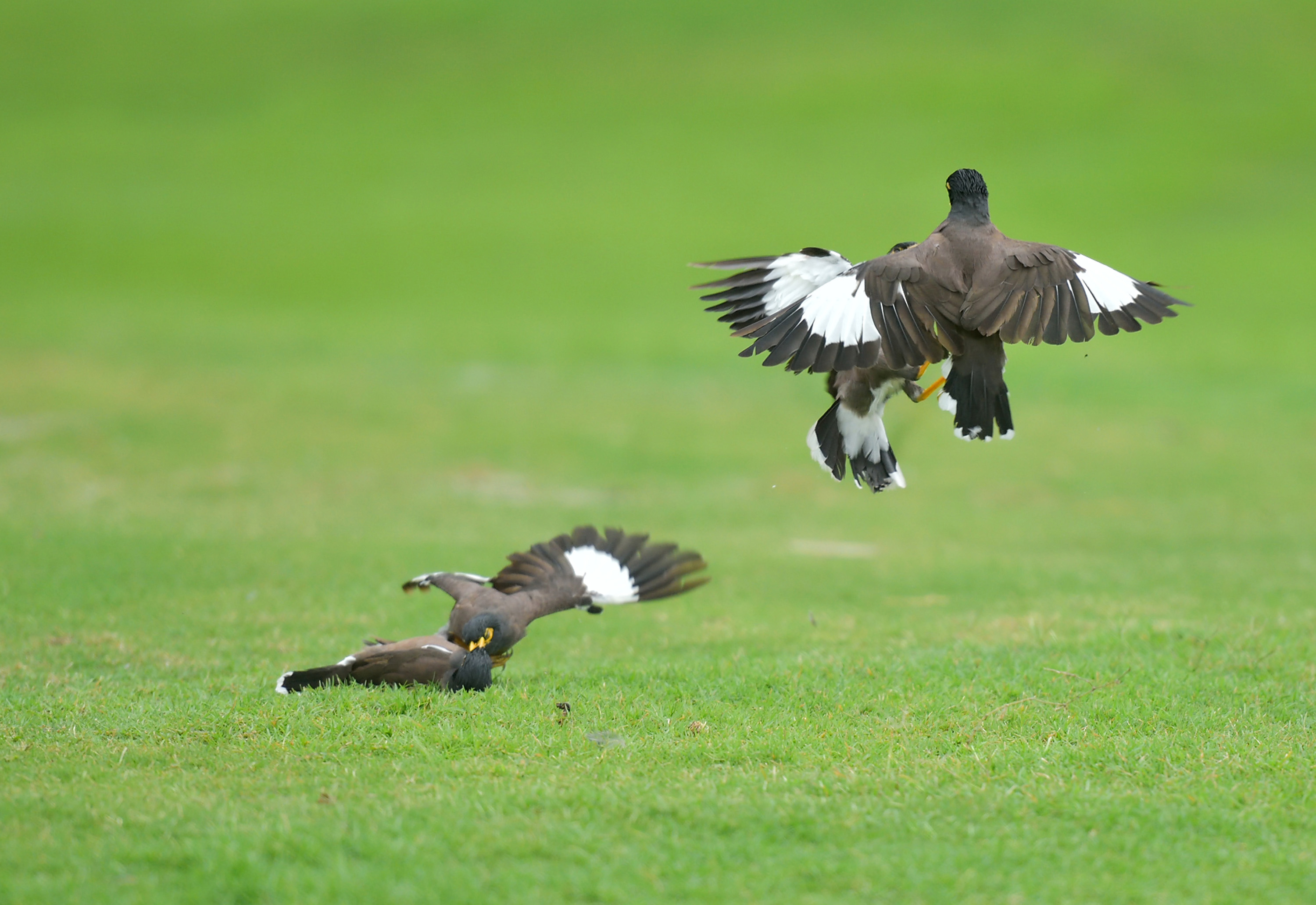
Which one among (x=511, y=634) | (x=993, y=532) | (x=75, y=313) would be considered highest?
(x=75, y=313)

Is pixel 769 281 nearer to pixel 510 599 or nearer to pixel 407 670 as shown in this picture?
pixel 510 599

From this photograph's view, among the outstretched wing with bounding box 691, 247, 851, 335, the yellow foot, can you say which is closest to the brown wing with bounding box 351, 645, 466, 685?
the outstretched wing with bounding box 691, 247, 851, 335

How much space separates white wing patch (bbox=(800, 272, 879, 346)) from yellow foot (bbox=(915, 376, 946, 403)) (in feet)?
2.51

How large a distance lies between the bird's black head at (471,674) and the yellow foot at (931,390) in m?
2.66

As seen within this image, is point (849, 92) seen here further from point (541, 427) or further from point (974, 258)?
point (974, 258)

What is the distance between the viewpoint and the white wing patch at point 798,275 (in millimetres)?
6668

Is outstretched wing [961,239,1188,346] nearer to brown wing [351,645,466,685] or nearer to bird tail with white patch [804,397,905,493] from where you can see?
bird tail with white patch [804,397,905,493]

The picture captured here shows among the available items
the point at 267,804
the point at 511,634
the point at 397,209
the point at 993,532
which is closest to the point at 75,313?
the point at 397,209

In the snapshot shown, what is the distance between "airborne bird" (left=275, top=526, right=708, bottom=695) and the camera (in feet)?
23.5

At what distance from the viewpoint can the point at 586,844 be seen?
504 centimetres

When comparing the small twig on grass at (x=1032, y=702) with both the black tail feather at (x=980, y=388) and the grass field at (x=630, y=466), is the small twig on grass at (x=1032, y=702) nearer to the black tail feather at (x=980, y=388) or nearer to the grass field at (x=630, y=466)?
the grass field at (x=630, y=466)

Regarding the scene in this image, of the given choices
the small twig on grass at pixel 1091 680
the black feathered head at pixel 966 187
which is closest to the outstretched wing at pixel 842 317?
the black feathered head at pixel 966 187

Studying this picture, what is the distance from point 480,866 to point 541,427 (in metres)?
14.8

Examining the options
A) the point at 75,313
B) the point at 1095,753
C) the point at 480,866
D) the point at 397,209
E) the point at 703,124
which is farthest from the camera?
the point at 703,124
